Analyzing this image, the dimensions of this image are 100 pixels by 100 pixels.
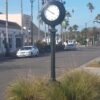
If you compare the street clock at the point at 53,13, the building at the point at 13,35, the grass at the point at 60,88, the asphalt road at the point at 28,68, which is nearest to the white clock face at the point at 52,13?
the street clock at the point at 53,13

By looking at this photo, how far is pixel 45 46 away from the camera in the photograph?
247 feet

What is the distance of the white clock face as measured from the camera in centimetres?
1055

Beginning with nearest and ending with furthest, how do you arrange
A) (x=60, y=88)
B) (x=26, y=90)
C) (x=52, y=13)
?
1. (x=60, y=88)
2. (x=26, y=90)
3. (x=52, y=13)

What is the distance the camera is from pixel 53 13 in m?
10.5

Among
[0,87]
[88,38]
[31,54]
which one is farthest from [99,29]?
[0,87]

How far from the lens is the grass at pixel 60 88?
952 cm

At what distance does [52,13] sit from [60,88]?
6.13 ft

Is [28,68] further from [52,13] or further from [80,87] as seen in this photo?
[80,87]

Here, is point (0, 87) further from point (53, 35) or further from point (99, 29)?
point (99, 29)

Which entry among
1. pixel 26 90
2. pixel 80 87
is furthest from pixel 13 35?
pixel 80 87

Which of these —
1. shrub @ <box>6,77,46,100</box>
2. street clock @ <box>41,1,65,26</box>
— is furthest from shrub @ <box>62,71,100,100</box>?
street clock @ <box>41,1,65,26</box>

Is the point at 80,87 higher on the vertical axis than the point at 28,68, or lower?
higher

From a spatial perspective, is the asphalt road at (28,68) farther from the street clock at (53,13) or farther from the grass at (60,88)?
the street clock at (53,13)

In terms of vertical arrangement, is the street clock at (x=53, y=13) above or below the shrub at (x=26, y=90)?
above
